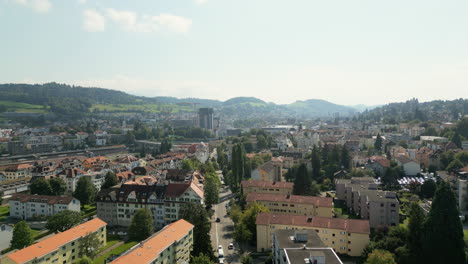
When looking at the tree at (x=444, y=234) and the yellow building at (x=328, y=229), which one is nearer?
the tree at (x=444, y=234)

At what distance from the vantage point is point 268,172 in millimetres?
49938

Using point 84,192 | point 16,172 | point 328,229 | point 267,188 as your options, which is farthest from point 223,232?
point 16,172

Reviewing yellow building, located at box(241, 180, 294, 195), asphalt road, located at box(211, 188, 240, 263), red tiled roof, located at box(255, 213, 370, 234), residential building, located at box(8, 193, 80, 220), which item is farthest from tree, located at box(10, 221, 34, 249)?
yellow building, located at box(241, 180, 294, 195)

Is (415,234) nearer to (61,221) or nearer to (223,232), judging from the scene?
(223,232)

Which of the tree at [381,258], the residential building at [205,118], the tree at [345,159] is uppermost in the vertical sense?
the residential building at [205,118]

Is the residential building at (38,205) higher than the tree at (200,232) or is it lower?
lower

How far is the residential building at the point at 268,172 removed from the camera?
49750 millimetres

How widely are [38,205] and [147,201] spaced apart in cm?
1370

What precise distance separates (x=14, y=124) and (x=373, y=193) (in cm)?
12124

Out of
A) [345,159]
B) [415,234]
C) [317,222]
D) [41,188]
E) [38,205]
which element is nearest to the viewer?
[415,234]

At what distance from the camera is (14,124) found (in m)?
117

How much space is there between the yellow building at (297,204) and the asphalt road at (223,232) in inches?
137

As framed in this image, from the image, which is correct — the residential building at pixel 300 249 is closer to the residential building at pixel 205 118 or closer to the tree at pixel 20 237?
the tree at pixel 20 237

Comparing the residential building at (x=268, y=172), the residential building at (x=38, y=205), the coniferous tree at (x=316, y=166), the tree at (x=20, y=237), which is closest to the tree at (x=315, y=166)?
the coniferous tree at (x=316, y=166)
